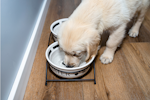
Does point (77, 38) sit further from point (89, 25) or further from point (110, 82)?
point (110, 82)

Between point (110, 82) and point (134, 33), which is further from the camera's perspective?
point (134, 33)

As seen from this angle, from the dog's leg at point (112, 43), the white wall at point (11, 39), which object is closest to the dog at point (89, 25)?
the dog's leg at point (112, 43)

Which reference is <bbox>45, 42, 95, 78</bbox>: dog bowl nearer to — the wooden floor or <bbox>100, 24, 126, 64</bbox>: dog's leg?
the wooden floor

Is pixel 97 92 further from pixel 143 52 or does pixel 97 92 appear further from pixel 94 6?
pixel 143 52

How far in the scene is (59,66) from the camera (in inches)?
44.3

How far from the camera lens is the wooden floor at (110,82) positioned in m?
1.20

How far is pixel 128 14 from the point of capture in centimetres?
126

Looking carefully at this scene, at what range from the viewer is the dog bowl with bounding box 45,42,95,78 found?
1.14 metres

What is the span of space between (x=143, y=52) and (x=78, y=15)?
1.16 meters

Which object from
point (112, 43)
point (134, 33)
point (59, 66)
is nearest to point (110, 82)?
point (112, 43)

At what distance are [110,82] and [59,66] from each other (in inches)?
23.5

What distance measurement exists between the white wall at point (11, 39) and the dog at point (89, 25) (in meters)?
0.40

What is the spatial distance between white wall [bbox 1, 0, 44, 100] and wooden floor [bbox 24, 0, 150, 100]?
275 millimetres

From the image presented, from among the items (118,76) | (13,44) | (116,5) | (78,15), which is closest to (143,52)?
(118,76)
